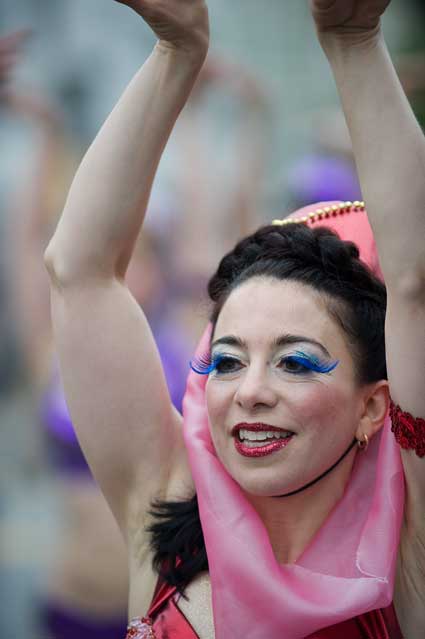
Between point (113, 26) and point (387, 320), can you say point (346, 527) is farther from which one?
point (113, 26)

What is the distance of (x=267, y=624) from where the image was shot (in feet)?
5.61

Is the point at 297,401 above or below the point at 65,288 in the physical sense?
below

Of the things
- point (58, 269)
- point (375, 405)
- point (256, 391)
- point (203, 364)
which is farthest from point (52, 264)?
point (375, 405)

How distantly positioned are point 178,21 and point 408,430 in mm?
799

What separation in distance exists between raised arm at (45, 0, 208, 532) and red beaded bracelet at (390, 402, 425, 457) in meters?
0.50

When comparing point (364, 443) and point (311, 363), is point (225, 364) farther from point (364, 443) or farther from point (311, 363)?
point (364, 443)

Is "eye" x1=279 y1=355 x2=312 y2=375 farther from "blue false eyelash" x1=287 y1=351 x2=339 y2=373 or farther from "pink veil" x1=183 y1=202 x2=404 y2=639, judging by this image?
"pink veil" x1=183 y1=202 x2=404 y2=639

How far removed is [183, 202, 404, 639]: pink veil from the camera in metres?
1.67

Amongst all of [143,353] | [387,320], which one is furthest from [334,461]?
[143,353]

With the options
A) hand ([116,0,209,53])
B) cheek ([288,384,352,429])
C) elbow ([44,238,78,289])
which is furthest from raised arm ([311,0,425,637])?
elbow ([44,238,78,289])

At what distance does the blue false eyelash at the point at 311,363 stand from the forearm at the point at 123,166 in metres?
0.40

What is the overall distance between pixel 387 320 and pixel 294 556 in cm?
47

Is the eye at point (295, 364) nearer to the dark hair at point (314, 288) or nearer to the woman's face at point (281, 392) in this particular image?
the woman's face at point (281, 392)

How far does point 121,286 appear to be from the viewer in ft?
6.39
